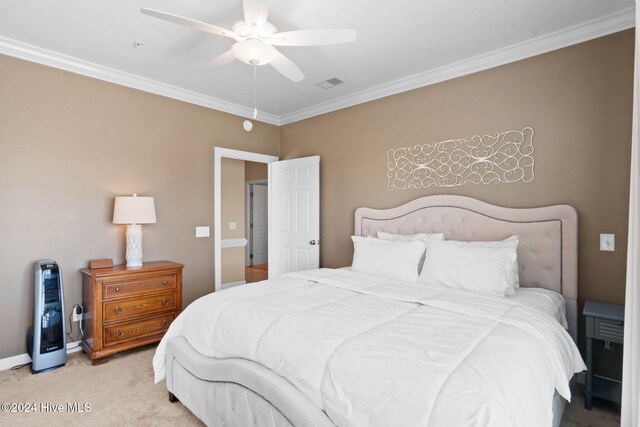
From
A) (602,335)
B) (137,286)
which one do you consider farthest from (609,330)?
(137,286)

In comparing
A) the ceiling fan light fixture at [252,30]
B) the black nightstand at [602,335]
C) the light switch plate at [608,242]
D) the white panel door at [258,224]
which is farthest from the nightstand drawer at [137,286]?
the white panel door at [258,224]

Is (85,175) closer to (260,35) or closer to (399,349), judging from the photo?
(260,35)

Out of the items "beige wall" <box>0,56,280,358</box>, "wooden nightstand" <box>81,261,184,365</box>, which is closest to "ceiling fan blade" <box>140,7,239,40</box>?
"beige wall" <box>0,56,280,358</box>

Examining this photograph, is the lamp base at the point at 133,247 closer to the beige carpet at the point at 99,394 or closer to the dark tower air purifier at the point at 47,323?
the dark tower air purifier at the point at 47,323

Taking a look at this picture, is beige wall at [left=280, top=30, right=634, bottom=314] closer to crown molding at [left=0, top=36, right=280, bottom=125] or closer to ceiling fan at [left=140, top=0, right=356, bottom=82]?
ceiling fan at [left=140, top=0, right=356, bottom=82]

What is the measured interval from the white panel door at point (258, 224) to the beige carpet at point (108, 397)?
197 inches

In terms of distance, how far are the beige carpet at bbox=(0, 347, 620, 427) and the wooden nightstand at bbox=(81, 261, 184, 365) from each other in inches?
7.4

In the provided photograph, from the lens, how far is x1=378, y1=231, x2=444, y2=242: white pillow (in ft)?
10.4

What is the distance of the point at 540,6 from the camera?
236 cm

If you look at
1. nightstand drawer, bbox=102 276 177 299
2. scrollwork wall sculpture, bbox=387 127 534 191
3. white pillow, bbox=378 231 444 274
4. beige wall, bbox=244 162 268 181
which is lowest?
nightstand drawer, bbox=102 276 177 299

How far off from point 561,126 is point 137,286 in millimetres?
3977

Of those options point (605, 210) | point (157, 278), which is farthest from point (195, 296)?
point (605, 210)

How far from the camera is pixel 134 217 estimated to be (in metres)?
3.25

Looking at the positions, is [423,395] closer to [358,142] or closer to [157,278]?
[157,278]
